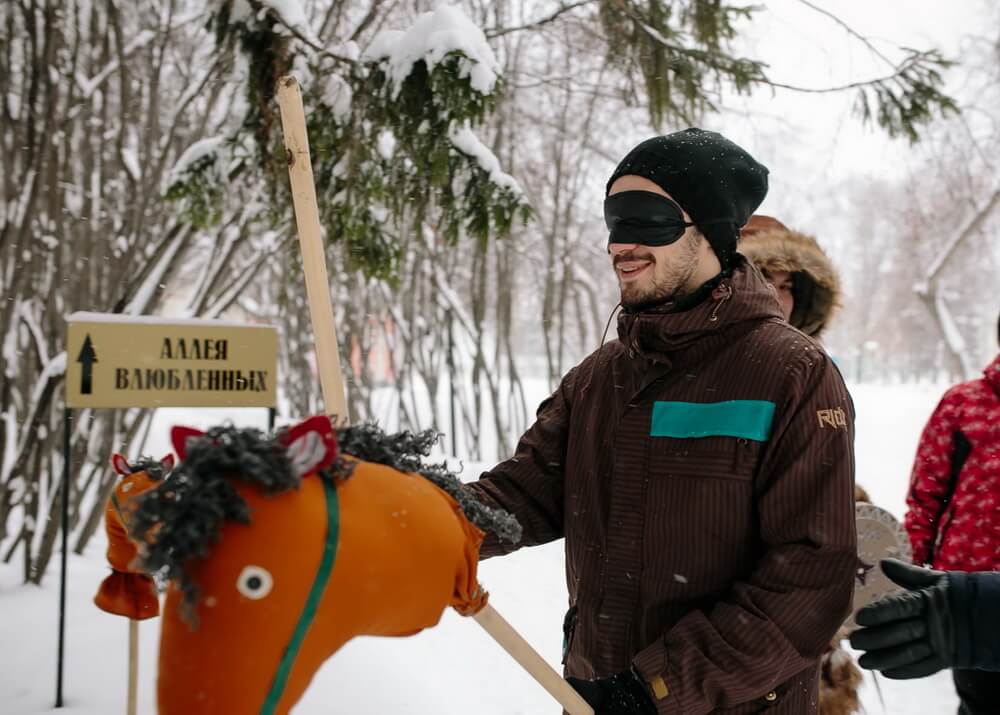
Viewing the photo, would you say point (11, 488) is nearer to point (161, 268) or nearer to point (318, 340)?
point (161, 268)

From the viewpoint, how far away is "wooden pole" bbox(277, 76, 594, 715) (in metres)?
1.09

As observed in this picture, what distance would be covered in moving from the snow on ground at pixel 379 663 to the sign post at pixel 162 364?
0.40m

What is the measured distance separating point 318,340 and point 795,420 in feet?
2.55

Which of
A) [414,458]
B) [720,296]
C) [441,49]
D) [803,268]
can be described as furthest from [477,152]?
[414,458]

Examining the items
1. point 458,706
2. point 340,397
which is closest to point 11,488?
point 458,706

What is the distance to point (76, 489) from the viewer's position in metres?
4.80

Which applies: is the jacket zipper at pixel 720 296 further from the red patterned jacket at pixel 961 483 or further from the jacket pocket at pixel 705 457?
the red patterned jacket at pixel 961 483

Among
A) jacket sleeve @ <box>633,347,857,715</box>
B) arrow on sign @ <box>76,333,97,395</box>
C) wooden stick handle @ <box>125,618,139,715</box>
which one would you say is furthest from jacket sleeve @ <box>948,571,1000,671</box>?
arrow on sign @ <box>76,333,97,395</box>

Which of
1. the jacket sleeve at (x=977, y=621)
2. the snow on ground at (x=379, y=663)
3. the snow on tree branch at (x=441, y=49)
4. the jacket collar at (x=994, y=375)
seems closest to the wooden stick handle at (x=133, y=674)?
the snow on ground at (x=379, y=663)

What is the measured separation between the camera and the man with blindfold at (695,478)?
115 centimetres

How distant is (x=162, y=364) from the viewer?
127 inches

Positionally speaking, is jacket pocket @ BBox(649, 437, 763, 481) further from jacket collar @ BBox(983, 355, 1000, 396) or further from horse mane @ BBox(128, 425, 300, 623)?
jacket collar @ BBox(983, 355, 1000, 396)

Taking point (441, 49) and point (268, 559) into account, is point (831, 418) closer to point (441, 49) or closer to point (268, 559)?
point (268, 559)

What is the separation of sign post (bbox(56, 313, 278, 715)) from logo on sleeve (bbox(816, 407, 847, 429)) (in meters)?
2.42
